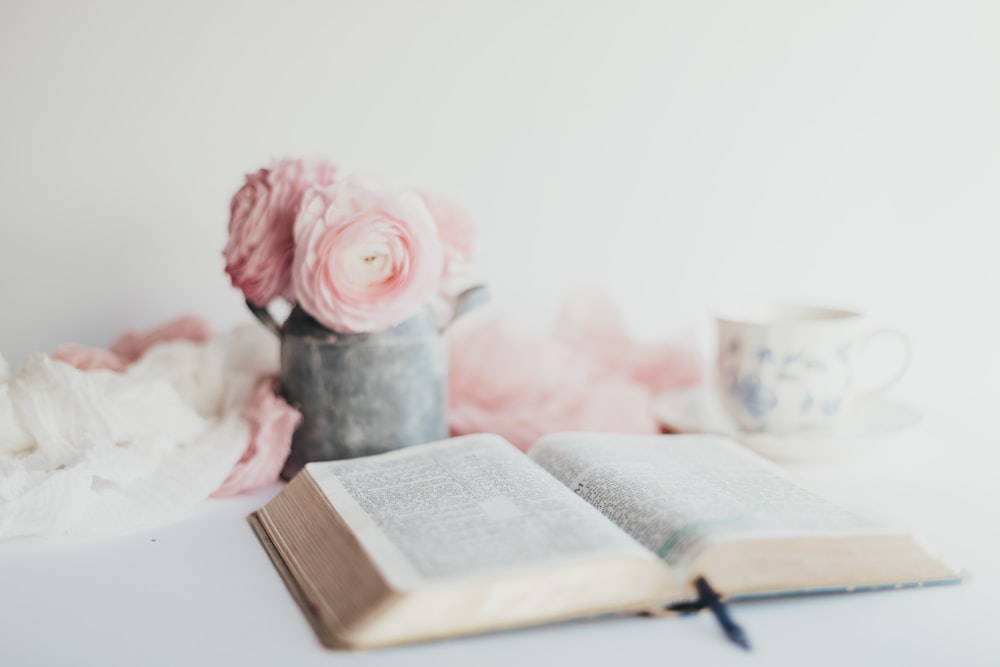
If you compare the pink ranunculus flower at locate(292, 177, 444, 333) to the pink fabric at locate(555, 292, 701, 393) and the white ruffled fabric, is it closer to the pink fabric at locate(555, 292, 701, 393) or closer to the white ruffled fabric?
the white ruffled fabric

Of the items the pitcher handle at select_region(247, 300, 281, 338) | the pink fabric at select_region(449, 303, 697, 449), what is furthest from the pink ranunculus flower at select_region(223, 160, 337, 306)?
the pink fabric at select_region(449, 303, 697, 449)

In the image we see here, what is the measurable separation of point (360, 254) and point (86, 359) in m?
0.29

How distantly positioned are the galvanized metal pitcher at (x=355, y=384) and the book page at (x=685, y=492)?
0.12 metres

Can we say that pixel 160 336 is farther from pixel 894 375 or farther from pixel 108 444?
pixel 894 375

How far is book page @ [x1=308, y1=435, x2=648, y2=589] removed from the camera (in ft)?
1.80

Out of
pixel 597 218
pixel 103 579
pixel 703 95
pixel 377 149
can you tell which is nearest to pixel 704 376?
pixel 597 218

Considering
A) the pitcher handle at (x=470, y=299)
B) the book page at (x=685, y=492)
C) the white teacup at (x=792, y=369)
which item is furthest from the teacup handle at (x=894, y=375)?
the pitcher handle at (x=470, y=299)

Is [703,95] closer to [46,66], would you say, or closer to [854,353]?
[854,353]

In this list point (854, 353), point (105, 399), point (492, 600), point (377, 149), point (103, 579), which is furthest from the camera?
point (377, 149)

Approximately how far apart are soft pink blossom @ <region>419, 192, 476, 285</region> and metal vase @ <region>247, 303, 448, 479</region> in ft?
0.16

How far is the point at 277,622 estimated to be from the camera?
573 millimetres

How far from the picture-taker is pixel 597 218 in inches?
46.1

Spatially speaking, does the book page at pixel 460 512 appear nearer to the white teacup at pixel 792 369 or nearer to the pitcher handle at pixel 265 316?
the pitcher handle at pixel 265 316

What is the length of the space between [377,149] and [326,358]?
362 millimetres
